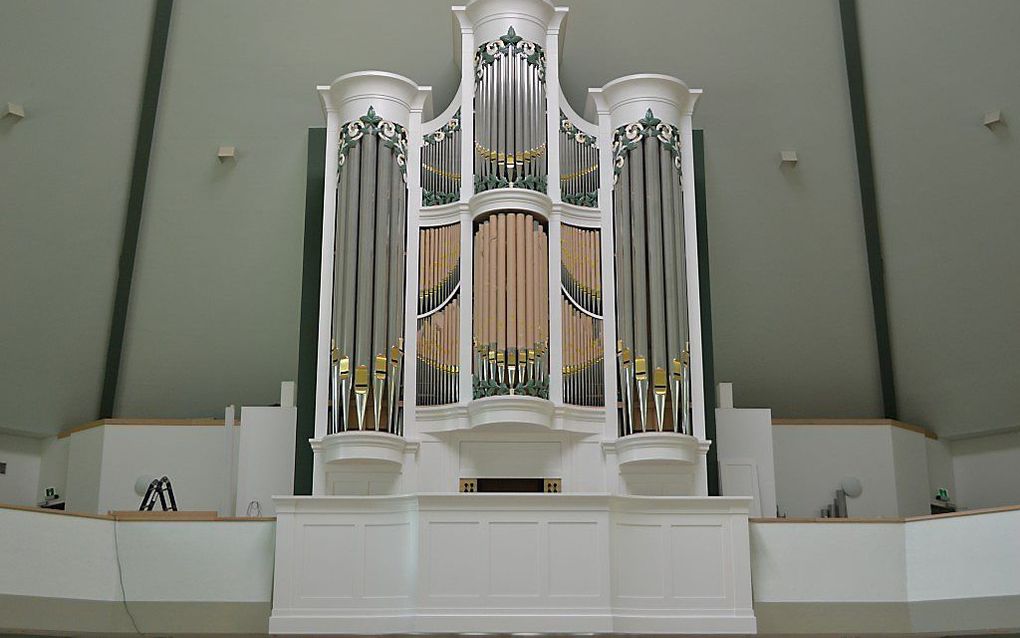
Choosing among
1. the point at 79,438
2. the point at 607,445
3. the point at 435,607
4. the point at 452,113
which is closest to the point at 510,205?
the point at 452,113

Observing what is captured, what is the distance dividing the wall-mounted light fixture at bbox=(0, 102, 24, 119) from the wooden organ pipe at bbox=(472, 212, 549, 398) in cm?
409

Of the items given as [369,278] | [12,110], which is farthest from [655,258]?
[12,110]

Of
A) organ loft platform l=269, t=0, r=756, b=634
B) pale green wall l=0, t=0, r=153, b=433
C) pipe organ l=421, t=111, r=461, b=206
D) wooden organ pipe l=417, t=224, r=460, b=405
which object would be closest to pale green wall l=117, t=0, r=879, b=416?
pale green wall l=0, t=0, r=153, b=433

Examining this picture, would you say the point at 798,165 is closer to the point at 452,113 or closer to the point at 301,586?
the point at 452,113

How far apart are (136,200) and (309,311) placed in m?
2.51

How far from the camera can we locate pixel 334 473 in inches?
431

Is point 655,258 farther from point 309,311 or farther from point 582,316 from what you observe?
point 309,311

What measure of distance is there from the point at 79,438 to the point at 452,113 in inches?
196

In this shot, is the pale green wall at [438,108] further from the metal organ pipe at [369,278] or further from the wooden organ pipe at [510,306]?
the wooden organ pipe at [510,306]

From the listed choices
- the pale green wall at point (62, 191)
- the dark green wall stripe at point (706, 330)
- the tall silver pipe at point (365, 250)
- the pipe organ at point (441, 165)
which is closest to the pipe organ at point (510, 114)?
the pipe organ at point (441, 165)

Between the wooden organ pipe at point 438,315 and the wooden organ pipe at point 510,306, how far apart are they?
0.18 metres

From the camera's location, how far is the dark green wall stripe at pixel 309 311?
36.8ft

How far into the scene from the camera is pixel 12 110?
11734 mm

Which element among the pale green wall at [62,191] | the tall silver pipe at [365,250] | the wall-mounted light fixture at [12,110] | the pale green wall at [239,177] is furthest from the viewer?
the pale green wall at [239,177]
